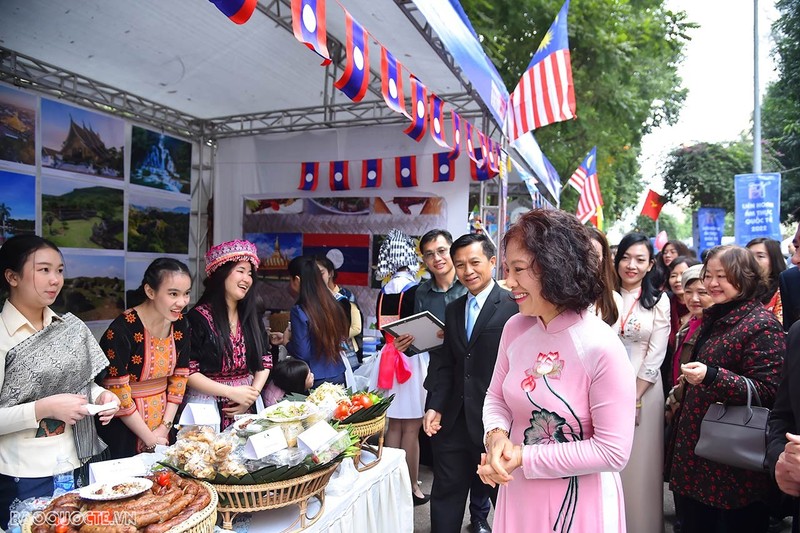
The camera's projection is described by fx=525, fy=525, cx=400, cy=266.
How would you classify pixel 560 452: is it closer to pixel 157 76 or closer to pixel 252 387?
pixel 252 387

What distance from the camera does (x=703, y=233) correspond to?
13844mm

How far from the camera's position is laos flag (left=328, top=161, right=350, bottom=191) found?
19.1ft

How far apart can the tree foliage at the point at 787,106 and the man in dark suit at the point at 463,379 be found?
15875 mm

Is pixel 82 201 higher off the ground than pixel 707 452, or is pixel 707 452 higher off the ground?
pixel 82 201

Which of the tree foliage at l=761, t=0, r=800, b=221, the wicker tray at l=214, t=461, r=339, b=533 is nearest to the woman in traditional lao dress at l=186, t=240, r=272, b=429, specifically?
the wicker tray at l=214, t=461, r=339, b=533

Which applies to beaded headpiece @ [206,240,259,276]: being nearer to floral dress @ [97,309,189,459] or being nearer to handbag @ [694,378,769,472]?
floral dress @ [97,309,189,459]

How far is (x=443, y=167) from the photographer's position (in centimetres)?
525

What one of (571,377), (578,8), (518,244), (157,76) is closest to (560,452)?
(571,377)

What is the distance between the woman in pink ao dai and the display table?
0.66 m

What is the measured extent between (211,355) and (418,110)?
2.13 m

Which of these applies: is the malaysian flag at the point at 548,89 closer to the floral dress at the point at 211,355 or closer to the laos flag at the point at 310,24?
the laos flag at the point at 310,24

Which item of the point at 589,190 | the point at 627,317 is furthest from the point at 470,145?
the point at 589,190

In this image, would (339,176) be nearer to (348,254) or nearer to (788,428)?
(348,254)

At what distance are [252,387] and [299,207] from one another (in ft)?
12.3
